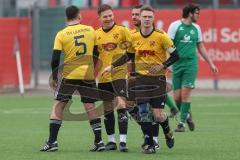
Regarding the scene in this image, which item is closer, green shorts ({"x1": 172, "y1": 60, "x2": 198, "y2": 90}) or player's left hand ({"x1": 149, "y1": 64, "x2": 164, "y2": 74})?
player's left hand ({"x1": 149, "y1": 64, "x2": 164, "y2": 74})

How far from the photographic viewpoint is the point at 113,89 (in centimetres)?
1423

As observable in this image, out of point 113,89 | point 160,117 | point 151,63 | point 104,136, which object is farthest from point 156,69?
point 104,136

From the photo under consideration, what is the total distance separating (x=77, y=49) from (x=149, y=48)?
42.4 inches

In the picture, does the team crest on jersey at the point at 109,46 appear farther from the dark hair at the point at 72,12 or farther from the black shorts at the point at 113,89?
the dark hair at the point at 72,12

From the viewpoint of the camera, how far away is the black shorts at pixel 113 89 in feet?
46.5

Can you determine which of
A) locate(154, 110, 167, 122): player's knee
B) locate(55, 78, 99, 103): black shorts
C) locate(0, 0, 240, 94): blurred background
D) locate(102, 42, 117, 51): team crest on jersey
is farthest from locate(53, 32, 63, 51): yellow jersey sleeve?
locate(0, 0, 240, 94): blurred background

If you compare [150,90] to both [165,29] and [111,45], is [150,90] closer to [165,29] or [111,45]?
[111,45]

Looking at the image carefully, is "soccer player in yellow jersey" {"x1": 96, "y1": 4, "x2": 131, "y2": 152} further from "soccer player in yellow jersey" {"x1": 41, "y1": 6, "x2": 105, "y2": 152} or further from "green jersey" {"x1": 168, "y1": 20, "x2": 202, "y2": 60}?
"green jersey" {"x1": 168, "y1": 20, "x2": 202, "y2": 60}

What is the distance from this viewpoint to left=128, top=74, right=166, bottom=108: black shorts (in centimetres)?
1392

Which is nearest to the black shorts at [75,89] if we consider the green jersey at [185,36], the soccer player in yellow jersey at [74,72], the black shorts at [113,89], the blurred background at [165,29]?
the soccer player in yellow jersey at [74,72]

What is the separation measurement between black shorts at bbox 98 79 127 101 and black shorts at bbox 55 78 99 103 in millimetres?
158

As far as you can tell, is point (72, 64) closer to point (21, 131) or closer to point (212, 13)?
point (21, 131)

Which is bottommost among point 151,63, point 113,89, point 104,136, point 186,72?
point 104,136

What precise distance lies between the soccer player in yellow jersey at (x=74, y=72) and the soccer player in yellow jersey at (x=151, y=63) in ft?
1.39
